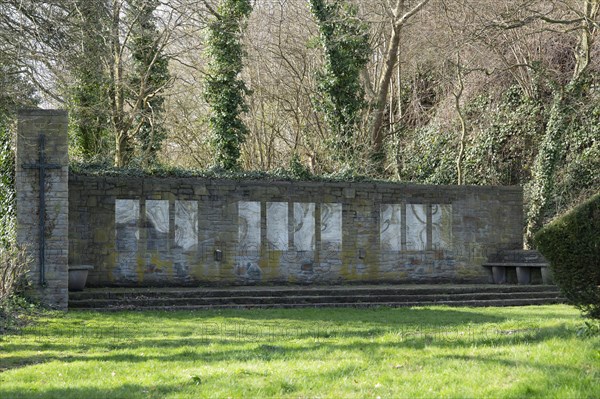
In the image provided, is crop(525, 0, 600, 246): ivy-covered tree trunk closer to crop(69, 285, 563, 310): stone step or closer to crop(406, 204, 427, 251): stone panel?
crop(406, 204, 427, 251): stone panel

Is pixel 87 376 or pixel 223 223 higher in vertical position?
pixel 223 223

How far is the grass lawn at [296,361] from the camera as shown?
7.45 m

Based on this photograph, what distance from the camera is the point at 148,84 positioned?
24.7 m

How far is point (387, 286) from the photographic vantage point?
20.1 meters

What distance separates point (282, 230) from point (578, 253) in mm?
11870

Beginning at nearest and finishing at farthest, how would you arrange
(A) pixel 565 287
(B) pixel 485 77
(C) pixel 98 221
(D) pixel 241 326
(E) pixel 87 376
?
(E) pixel 87 376 → (A) pixel 565 287 → (D) pixel 241 326 → (C) pixel 98 221 → (B) pixel 485 77

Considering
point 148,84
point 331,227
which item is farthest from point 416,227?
point 148,84

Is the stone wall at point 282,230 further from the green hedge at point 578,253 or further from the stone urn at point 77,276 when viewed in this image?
the green hedge at point 578,253

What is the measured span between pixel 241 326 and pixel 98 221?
6.85 metres

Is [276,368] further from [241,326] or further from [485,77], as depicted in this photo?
[485,77]

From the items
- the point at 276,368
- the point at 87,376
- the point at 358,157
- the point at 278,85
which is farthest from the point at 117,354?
the point at 278,85

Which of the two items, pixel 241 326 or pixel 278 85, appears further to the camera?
pixel 278 85

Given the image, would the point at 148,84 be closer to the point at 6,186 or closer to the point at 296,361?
the point at 6,186

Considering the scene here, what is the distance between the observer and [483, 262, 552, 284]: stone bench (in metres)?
21.4
